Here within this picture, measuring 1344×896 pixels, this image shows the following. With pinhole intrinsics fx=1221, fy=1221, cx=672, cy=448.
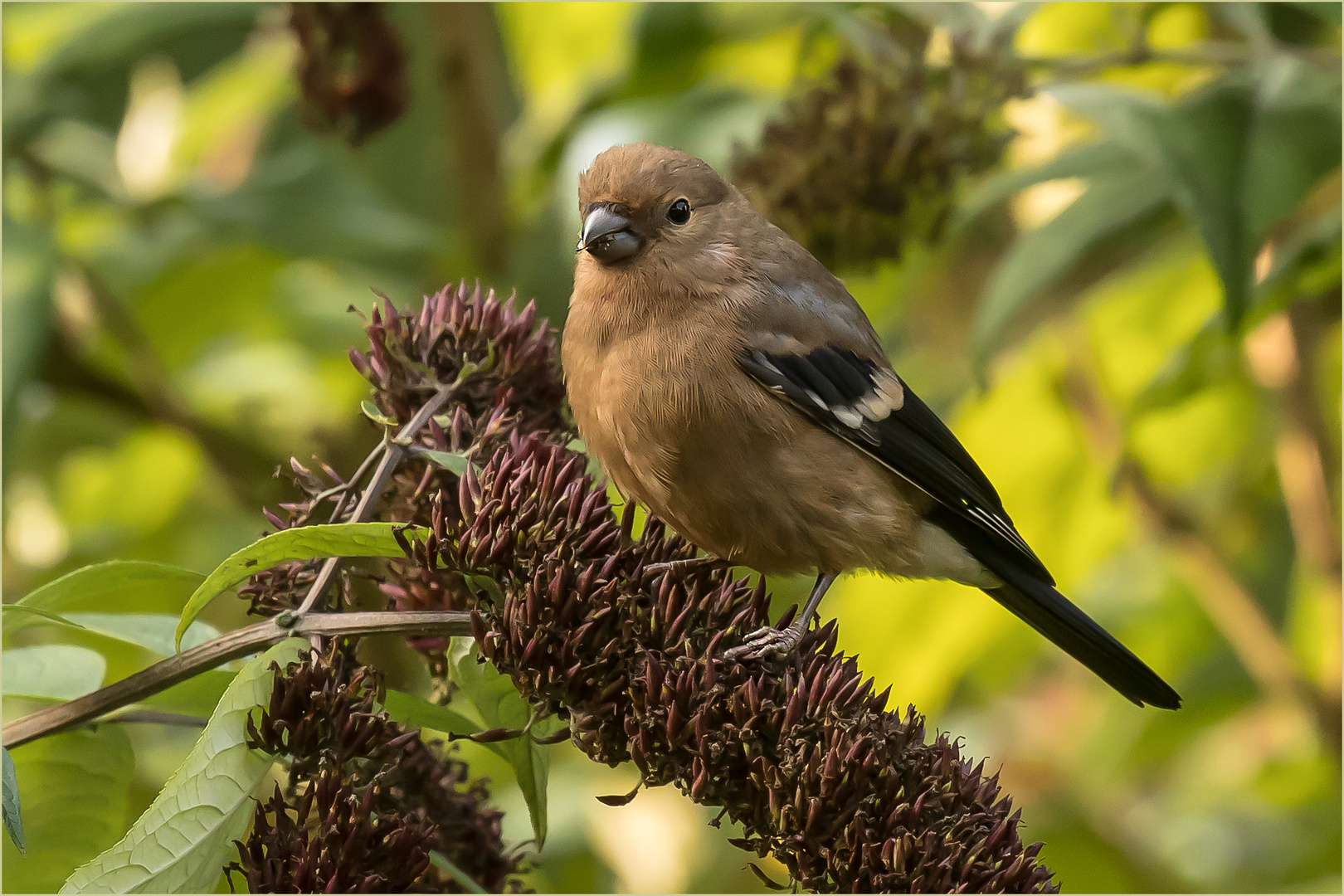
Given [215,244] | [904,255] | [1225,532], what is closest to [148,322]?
[215,244]

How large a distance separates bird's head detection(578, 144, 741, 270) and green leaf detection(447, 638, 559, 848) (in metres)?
1.00

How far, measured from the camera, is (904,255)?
3234 millimetres

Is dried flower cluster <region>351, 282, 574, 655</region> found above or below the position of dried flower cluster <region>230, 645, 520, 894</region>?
above

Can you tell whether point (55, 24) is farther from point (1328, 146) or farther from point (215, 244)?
point (1328, 146)

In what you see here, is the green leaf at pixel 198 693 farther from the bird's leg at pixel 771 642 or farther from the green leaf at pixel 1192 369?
the green leaf at pixel 1192 369

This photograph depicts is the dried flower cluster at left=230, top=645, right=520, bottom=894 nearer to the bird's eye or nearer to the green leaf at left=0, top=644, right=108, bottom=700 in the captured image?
the green leaf at left=0, top=644, right=108, bottom=700

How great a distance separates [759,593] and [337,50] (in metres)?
2.24

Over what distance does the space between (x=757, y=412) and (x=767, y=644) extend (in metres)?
0.62

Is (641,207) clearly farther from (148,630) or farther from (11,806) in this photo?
(11,806)

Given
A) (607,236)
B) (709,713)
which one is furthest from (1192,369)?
(709,713)

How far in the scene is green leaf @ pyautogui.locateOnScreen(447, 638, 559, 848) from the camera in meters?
1.78

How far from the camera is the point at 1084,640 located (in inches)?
105

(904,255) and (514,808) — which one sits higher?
(904,255)

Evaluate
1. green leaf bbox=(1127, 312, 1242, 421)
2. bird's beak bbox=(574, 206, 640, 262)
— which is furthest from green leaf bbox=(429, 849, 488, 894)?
green leaf bbox=(1127, 312, 1242, 421)
